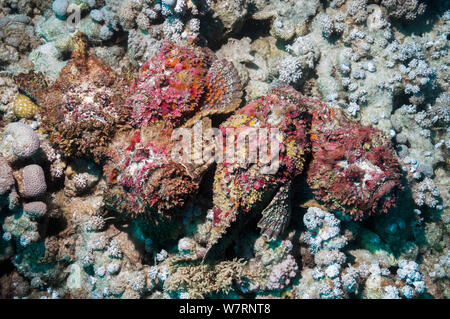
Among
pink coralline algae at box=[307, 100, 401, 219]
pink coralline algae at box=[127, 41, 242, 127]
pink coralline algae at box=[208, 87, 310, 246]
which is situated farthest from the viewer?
pink coralline algae at box=[127, 41, 242, 127]

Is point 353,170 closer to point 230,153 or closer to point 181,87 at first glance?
point 230,153

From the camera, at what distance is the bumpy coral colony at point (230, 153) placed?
15.0ft

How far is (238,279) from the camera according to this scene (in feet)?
15.7

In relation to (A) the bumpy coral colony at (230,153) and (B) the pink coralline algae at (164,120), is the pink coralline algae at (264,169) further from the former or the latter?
(B) the pink coralline algae at (164,120)

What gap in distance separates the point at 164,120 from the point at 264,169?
1833 mm

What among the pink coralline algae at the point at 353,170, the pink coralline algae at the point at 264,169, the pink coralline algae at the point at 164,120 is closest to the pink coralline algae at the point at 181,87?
the pink coralline algae at the point at 164,120

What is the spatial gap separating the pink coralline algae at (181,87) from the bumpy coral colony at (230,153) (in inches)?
1.0

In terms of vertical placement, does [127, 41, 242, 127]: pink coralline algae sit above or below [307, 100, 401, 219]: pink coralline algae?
above

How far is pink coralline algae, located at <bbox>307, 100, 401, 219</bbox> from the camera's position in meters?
4.53

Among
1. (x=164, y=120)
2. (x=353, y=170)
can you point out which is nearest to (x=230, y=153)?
(x=164, y=120)

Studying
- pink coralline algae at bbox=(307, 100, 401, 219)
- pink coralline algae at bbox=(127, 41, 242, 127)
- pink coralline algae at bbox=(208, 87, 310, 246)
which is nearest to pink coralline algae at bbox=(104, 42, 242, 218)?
pink coralline algae at bbox=(127, 41, 242, 127)

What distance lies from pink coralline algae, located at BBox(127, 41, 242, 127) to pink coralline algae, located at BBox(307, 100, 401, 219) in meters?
1.63

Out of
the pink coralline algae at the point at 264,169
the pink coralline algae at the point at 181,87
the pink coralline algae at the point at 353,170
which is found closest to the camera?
the pink coralline algae at the point at 264,169

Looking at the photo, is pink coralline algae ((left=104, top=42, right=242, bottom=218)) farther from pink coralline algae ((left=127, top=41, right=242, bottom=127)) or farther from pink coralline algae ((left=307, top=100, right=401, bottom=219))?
pink coralline algae ((left=307, top=100, right=401, bottom=219))
